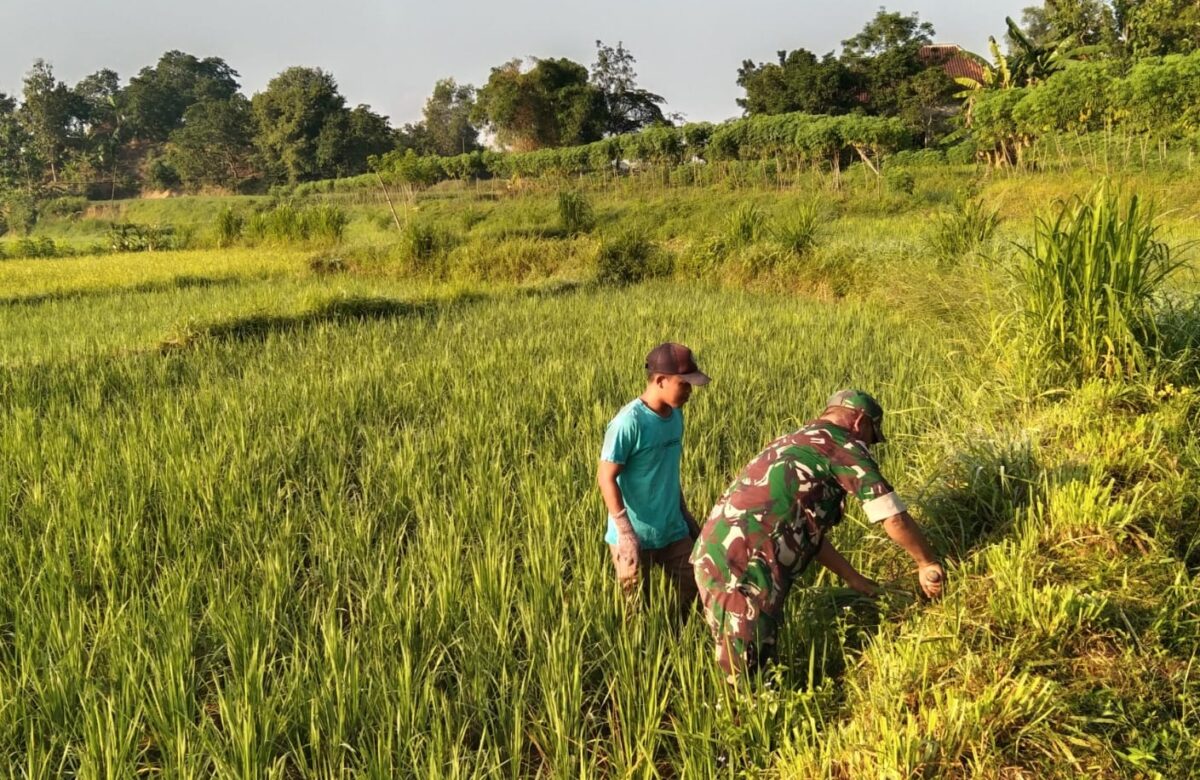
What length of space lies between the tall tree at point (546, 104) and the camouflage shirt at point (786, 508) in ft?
96.0

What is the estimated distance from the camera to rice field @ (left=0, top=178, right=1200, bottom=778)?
5.22 feet

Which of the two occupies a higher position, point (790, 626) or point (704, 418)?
point (704, 418)

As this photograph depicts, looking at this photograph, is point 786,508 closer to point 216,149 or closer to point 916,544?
point 916,544

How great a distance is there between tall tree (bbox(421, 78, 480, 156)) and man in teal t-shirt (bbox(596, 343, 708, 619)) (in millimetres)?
46737

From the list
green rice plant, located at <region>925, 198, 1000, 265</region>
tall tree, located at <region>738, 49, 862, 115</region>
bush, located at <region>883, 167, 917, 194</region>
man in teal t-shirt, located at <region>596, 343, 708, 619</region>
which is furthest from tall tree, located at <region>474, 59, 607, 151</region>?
man in teal t-shirt, located at <region>596, 343, 708, 619</region>

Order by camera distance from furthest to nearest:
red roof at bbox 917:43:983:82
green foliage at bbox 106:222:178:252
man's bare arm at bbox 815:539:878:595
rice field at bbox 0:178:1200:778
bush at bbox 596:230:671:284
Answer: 1. red roof at bbox 917:43:983:82
2. green foliage at bbox 106:222:178:252
3. bush at bbox 596:230:671:284
4. man's bare arm at bbox 815:539:878:595
5. rice field at bbox 0:178:1200:778

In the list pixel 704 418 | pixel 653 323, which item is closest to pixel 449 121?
pixel 653 323

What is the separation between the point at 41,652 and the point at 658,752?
1.70 metres

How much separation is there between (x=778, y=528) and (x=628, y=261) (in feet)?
30.0

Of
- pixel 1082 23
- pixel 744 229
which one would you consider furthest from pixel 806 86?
pixel 744 229

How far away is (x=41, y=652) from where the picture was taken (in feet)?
6.22

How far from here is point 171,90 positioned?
55.8 meters

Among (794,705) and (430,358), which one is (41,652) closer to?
(794,705)

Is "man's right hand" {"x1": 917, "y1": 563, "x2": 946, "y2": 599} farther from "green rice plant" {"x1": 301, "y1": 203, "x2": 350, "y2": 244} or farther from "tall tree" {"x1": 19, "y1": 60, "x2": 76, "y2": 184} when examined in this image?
"tall tree" {"x1": 19, "y1": 60, "x2": 76, "y2": 184}
